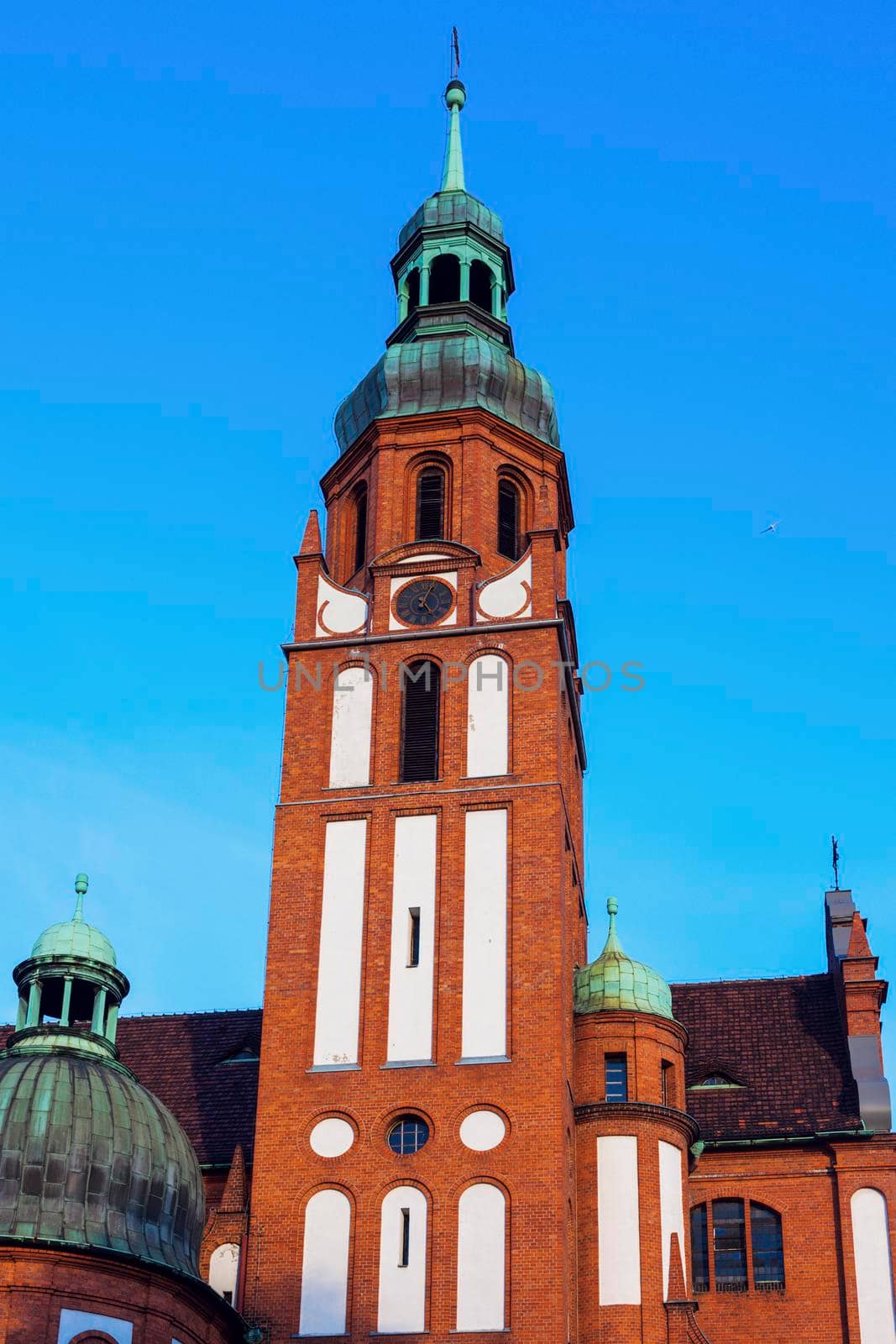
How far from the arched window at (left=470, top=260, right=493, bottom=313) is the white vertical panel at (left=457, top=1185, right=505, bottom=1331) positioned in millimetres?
23925

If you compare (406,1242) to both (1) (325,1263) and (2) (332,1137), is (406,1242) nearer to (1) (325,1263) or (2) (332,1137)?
(1) (325,1263)

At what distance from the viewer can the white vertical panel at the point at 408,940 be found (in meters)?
42.9

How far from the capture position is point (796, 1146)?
4616 centimetres

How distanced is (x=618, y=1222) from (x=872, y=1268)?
5623 millimetres

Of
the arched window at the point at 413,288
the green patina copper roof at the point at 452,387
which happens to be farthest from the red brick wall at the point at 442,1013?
the arched window at the point at 413,288

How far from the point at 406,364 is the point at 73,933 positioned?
1636 cm

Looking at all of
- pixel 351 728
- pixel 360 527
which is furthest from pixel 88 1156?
pixel 360 527

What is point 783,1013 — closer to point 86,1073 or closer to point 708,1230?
point 708,1230

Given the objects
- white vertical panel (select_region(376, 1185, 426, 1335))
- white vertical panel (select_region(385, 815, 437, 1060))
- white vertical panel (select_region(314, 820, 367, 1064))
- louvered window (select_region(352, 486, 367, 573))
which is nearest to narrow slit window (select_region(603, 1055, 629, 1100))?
white vertical panel (select_region(385, 815, 437, 1060))

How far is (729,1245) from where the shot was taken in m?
45.7

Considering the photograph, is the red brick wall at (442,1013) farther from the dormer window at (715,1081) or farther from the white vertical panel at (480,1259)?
the dormer window at (715,1081)

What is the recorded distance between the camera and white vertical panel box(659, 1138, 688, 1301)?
4234 cm

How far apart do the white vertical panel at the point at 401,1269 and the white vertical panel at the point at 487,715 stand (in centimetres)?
877

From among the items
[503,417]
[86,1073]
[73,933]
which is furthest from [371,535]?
[86,1073]
